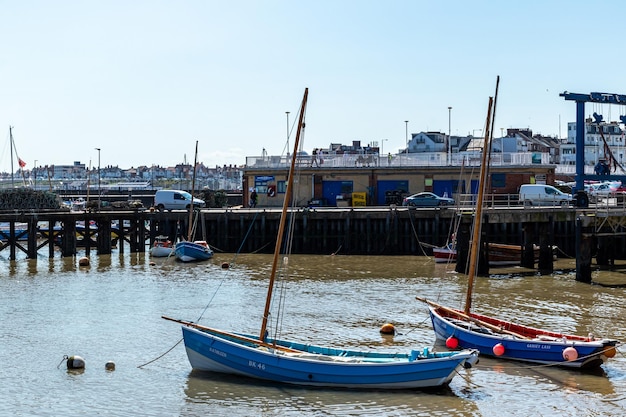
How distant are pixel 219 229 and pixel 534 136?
289 ft

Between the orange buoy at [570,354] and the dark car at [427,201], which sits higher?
the dark car at [427,201]

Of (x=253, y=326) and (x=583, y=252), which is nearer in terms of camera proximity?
(x=253, y=326)

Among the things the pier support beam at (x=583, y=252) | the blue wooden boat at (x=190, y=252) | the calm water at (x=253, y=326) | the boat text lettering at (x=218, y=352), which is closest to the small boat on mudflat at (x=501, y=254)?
the calm water at (x=253, y=326)

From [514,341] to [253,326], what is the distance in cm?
1123

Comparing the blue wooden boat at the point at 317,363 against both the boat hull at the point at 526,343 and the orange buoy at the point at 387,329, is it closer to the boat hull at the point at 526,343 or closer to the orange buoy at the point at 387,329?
the boat hull at the point at 526,343

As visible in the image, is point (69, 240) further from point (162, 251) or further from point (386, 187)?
point (386, 187)

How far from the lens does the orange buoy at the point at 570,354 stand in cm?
2848

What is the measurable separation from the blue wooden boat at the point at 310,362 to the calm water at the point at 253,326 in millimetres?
390

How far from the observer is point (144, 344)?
110 feet

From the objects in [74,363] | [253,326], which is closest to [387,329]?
[253,326]

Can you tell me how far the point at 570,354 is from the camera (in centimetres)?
2855

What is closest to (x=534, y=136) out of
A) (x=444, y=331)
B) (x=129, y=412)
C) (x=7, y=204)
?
(x=7, y=204)

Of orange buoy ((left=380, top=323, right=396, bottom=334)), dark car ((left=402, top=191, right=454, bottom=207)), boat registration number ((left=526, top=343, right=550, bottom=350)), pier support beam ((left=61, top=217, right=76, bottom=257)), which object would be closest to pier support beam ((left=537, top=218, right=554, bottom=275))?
dark car ((left=402, top=191, right=454, bottom=207))

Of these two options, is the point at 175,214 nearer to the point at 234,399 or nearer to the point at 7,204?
the point at 7,204
